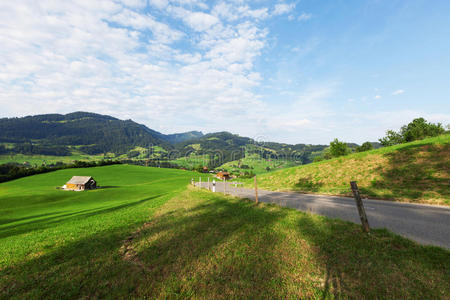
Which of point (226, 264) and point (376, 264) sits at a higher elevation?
point (376, 264)

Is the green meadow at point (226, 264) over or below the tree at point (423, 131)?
below

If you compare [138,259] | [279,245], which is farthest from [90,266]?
[279,245]

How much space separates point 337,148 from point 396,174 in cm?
6509

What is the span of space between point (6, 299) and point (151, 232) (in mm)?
4541

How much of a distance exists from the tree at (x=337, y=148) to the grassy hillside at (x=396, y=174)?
5575 centimetres

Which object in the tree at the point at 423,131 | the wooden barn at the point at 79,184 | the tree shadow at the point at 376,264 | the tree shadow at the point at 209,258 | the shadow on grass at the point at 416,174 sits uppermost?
the tree at the point at 423,131

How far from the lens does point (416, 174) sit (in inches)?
693

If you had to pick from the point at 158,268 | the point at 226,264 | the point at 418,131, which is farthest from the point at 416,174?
the point at 418,131

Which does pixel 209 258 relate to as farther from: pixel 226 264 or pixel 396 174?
pixel 396 174

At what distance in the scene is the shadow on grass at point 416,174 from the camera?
1509 centimetres

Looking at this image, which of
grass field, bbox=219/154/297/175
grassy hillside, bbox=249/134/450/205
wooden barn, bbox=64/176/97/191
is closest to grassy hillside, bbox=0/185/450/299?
grassy hillside, bbox=249/134/450/205

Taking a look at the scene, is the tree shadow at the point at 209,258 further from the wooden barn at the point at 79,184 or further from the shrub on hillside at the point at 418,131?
the shrub on hillside at the point at 418,131

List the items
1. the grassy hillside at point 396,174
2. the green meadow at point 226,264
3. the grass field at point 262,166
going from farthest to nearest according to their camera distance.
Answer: the grass field at point 262,166
the grassy hillside at point 396,174
the green meadow at point 226,264

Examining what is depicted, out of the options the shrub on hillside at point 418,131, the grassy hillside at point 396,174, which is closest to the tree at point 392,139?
the shrub on hillside at point 418,131
